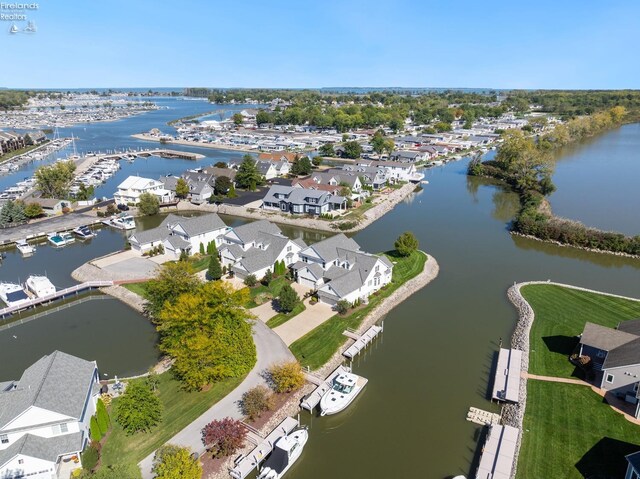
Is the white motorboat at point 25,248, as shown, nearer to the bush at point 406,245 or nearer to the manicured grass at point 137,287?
the manicured grass at point 137,287

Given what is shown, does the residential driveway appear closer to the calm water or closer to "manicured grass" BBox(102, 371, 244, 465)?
the calm water

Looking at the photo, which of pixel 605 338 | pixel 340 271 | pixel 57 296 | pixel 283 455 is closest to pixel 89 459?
pixel 283 455

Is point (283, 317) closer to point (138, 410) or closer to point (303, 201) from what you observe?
point (138, 410)

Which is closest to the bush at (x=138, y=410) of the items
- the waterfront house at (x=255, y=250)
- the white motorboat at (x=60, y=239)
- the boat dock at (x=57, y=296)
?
the waterfront house at (x=255, y=250)

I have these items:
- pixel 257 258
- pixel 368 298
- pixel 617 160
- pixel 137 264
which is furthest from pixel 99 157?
pixel 617 160

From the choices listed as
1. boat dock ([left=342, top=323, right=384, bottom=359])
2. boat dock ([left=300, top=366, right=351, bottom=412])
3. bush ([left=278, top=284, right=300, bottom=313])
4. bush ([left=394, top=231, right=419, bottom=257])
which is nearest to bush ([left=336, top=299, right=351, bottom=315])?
boat dock ([left=342, top=323, right=384, bottom=359])

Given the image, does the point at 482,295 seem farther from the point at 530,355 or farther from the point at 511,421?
the point at 511,421
